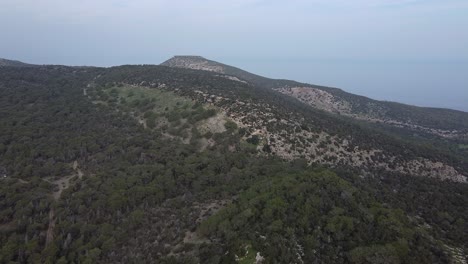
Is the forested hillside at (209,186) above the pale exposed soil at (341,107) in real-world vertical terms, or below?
below

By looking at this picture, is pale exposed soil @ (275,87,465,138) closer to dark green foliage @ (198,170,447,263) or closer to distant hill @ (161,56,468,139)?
distant hill @ (161,56,468,139)

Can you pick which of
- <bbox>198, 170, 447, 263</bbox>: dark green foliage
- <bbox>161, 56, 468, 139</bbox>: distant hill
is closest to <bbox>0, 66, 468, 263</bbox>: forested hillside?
<bbox>198, 170, 447, 263</bbox>: dark green foliage

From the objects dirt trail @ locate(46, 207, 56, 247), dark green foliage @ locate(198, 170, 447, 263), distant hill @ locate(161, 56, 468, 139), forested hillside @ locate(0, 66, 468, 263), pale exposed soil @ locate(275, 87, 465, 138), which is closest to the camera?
dark green foliage @ locate(198, 170, 447, 263)

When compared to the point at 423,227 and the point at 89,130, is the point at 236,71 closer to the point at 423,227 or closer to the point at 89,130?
the point at 89,130

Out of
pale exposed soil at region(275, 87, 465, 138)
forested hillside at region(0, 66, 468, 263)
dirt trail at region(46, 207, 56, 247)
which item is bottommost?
dirt trail at region(46, 207, 56, 247)

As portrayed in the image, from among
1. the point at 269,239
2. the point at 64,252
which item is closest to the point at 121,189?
the point at 64,252

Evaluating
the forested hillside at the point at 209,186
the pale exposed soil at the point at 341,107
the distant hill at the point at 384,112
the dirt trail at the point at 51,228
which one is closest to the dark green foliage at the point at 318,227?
the forested hillside at the point at 209,186

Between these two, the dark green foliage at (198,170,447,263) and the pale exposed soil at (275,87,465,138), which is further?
the pale exposed soil at (275,87,465,138)

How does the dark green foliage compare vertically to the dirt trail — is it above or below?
above

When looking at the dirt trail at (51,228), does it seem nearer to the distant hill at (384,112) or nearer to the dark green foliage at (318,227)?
the dark green foliage at (318,227)
